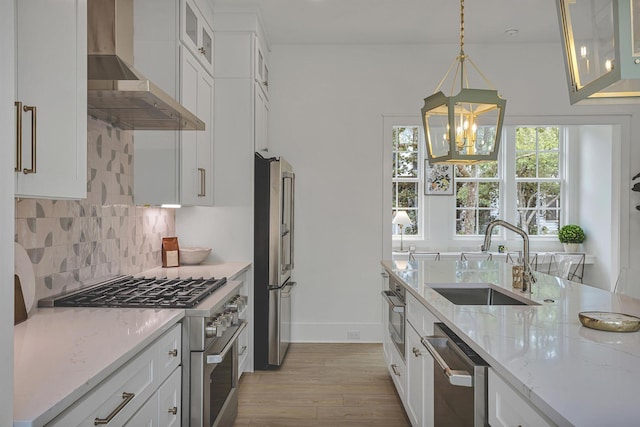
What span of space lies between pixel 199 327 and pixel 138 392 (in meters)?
0.51

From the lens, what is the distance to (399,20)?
422 centimetres

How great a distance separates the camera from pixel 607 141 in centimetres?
584

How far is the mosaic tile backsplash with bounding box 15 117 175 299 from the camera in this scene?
204 cm

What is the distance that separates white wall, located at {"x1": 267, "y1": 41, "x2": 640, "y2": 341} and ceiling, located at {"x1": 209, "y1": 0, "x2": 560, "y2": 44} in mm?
177

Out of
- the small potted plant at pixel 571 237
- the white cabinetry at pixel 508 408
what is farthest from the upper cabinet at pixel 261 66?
the small potted plant at pixel 571 237

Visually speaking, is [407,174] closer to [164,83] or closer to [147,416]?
[164,83]

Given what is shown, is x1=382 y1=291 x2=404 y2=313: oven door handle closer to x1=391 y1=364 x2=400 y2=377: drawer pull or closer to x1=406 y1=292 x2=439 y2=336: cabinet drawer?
x1=406 y1=292 x2=439 y2=336: cabinet drawer

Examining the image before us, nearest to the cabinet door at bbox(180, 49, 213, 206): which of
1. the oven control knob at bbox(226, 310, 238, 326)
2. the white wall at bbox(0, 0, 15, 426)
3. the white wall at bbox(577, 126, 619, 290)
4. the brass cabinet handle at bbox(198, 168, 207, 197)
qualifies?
the brass cabinet handle at bbox(198, 168, 207, 197)

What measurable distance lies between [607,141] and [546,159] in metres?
0.94

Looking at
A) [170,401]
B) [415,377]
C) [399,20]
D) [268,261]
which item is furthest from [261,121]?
[170,401]

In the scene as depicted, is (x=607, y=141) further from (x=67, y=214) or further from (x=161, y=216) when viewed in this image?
(x=67, y=214)

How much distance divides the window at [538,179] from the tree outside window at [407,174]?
4.73 feet

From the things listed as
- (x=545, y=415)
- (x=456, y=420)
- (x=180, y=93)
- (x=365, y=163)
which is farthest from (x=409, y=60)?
(x=545, y=415)

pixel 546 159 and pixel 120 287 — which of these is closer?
pixel 120 287
